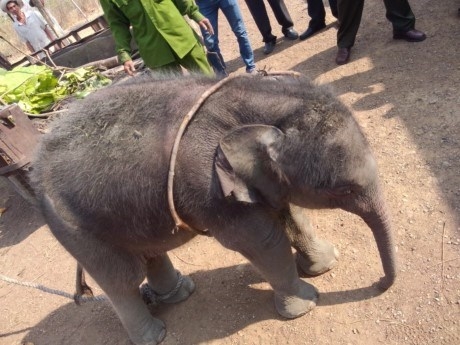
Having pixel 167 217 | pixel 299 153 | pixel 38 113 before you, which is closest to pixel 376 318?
pixel 299 153

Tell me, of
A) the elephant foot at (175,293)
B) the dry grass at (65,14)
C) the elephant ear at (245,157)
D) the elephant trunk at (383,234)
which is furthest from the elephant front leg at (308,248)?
the dry grass at (65,14)

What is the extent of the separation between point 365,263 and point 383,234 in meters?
0.68

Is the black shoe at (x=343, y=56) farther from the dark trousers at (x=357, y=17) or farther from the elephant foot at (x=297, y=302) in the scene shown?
the elephant foot at (x=297, y=302)

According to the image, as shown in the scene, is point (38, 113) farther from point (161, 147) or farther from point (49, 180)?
point (161, 147)

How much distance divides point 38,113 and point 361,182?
4350 millimetres

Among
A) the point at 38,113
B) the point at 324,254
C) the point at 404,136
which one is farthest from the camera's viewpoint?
the point at 38,113

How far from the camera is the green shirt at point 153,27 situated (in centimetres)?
400

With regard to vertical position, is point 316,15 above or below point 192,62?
below

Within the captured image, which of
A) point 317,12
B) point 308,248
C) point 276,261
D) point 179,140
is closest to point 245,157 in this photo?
point 179,140

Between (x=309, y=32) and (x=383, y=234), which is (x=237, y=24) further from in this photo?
(x=383, y=234)

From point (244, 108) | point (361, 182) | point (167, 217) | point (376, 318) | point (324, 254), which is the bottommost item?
point (376, 318)

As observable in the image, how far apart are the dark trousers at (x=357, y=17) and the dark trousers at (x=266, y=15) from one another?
1581mm

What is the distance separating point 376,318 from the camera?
9.09 feet

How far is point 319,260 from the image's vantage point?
10.4ft
